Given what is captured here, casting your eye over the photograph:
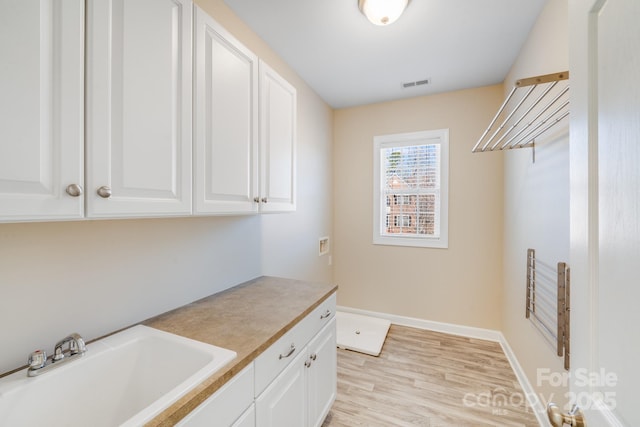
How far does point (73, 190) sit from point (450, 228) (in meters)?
2.97

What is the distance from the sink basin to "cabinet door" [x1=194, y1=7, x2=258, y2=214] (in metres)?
0.55

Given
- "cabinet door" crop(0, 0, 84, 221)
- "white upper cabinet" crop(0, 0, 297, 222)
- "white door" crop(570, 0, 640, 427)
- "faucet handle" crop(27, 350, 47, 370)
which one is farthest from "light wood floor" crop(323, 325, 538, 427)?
"cabinet door" crop(0, 0, 84, 221)

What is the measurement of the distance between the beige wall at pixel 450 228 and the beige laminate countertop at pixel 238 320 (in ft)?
5.30

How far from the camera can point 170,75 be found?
0.96m

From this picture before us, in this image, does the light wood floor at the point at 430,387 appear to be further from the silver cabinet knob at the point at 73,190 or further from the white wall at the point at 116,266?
the silver cabinet knob at the point at 73,190

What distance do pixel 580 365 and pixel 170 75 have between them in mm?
1532

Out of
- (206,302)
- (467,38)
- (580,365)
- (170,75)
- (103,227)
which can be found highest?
(467,38)

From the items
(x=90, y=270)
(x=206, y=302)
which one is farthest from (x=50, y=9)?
(x=206, y=302)

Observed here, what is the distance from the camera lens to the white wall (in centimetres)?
84

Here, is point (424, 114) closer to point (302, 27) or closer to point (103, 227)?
point (302, 27)

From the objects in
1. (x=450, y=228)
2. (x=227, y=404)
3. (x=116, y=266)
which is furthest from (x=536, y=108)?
(x=116, y=266)

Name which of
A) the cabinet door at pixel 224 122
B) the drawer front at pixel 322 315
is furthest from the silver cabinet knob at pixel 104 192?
the drawer front at pixel 322 315

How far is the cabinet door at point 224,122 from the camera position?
1.08 meters

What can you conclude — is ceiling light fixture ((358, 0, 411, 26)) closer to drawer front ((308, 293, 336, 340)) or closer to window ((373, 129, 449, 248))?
window ((373, 129, 449, 248))
